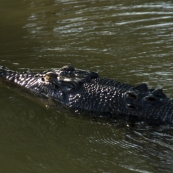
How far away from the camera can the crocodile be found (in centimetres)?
778

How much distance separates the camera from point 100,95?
27.0 feet

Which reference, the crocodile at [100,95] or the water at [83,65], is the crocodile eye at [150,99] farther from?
the water at [83,65]

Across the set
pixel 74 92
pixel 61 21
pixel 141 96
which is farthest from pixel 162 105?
pixel 61 21

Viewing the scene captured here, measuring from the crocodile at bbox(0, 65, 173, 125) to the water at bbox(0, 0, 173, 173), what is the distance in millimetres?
252

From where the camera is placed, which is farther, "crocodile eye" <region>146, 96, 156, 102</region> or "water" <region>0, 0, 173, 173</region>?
"crocodile eye" <region>146, 96, 156, 102</region>

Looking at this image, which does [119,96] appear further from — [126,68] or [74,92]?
[126,68]

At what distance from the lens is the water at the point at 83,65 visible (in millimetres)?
6824

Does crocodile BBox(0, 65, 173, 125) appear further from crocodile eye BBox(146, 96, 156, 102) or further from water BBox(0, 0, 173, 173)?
water BBox(0, 0, 173, 173)

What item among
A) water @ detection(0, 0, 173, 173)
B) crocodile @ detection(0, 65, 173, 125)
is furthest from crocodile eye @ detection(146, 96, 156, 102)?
water @ detection(0, 0, 173, 173)

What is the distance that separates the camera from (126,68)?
1035 centimetres

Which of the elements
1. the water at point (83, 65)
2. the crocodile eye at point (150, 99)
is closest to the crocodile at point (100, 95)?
the crocodile eye at point (150, 99)

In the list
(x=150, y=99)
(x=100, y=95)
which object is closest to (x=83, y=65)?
(x=100, y=95)

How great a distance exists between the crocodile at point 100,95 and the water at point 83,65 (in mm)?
252

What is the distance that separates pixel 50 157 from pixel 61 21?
7880 mm
